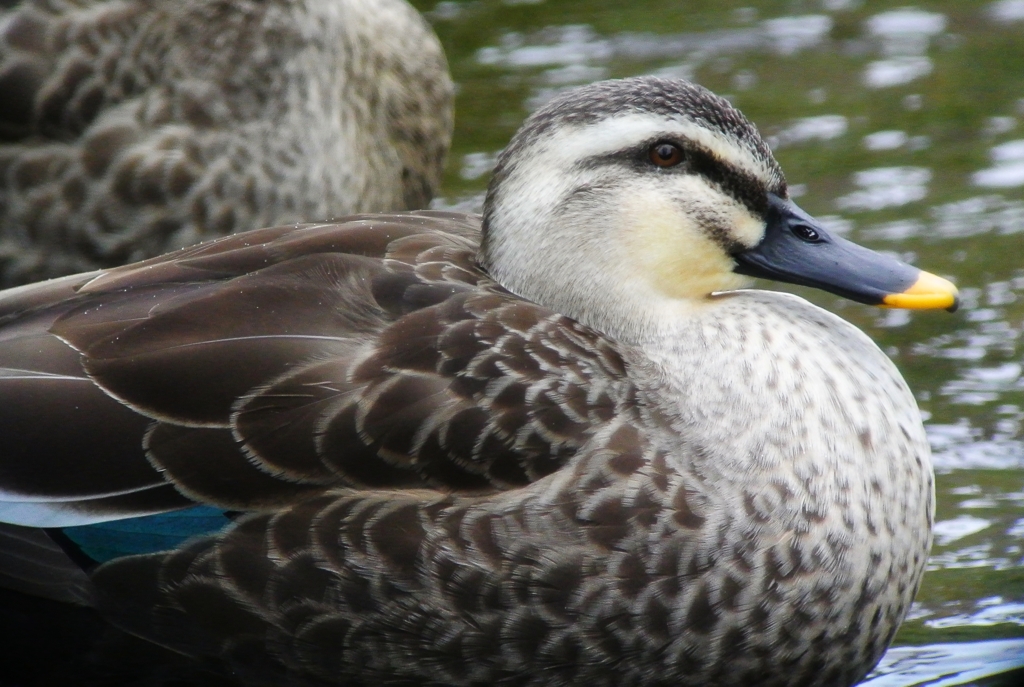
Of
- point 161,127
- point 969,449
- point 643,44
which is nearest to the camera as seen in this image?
point 969,449

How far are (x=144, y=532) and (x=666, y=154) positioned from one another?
1666 millimetres

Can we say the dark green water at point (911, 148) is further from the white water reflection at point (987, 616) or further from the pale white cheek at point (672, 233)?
the pale white cheek at point (672, 233)

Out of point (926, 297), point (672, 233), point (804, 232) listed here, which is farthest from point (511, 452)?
point (926, 297)

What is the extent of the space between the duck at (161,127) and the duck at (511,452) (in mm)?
1848

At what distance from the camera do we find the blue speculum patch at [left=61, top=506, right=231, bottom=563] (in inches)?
167

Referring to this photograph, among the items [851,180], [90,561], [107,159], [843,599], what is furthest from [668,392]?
[851,180]

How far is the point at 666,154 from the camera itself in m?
4.47

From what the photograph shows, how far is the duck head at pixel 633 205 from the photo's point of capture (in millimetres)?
4445

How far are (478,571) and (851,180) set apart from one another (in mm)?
4057

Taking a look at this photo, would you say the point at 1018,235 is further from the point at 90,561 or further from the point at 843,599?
the point at 90,561

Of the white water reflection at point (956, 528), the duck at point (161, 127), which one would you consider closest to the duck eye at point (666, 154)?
the white water reflection at point (956, 528)

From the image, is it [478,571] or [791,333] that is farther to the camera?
[791,333]

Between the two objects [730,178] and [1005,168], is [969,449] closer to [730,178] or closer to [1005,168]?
[730,178]

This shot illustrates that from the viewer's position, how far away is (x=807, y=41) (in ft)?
29.7
